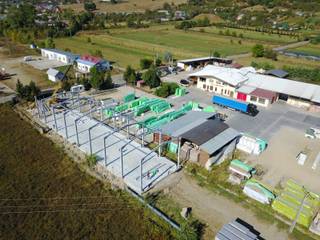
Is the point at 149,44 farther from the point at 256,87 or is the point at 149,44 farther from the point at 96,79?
the point at 256,87

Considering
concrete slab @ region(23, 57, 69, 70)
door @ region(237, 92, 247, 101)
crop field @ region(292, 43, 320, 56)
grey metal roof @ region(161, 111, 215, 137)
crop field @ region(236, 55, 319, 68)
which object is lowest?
concrete slab @ region(23, 57, 69, 70)


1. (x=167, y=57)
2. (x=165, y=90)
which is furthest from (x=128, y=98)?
(x=167, y=57)

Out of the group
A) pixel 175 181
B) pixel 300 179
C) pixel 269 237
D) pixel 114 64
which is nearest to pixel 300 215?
pixel 269 237

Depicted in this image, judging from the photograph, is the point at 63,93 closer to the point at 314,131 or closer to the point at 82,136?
the point at 82,136

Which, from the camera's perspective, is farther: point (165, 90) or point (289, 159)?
point (165, 90)

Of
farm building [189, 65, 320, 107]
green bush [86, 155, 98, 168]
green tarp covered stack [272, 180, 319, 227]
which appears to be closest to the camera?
green tarp covered stack [272, 180, 319, 227]

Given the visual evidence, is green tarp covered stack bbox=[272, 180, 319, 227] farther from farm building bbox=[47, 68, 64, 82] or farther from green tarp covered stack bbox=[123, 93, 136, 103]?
farm building bbox=[47, 68, 64, 82]

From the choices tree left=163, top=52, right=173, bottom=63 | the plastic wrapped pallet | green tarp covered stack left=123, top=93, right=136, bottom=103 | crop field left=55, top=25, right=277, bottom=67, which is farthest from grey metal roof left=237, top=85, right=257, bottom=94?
crop field left=55, top=25, right=277, bottom=67
